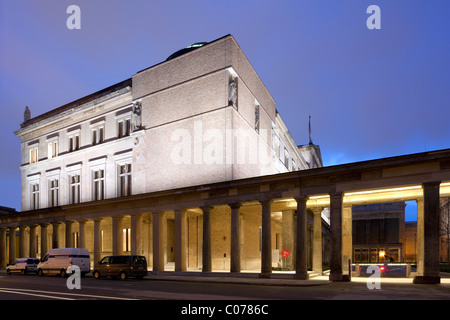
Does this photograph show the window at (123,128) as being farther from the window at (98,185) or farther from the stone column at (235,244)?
the stone column at (235,244)

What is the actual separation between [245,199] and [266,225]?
2.44m

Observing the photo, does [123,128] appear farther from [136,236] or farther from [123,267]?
[123,267]

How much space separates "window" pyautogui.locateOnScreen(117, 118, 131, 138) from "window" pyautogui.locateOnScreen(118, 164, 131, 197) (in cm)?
311

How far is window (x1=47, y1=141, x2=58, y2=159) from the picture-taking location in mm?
47750

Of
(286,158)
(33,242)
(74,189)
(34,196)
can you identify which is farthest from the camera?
(286,158)

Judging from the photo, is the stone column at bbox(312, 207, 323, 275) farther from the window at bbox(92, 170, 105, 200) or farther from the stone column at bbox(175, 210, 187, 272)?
the window at bbox(92, 170, 105, 200)

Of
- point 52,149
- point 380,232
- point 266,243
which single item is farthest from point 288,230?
point 380,232

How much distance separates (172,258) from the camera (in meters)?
41.8

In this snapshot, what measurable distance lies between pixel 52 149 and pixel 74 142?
4.57 meters

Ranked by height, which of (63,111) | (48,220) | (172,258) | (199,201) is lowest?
(172,258)

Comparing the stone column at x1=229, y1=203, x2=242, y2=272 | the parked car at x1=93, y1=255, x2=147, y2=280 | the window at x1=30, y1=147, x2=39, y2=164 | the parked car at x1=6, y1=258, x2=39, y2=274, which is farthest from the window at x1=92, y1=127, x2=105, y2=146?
the stone column at x1=229, y1=203, x2=242, y2=272

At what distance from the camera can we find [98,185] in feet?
139
